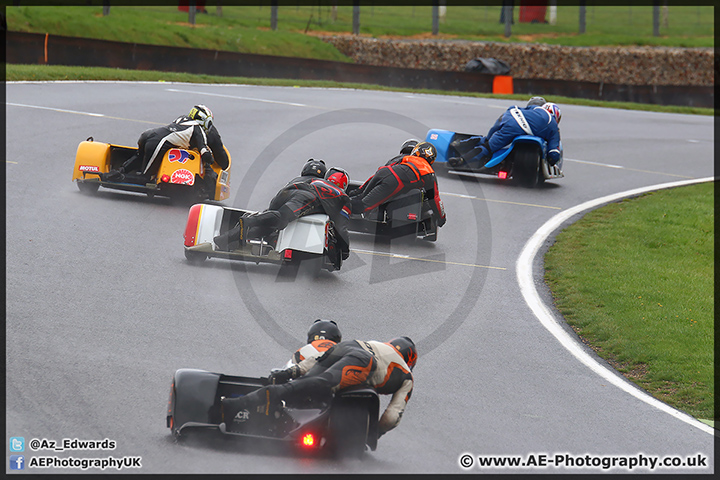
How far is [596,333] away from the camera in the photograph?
9.42m

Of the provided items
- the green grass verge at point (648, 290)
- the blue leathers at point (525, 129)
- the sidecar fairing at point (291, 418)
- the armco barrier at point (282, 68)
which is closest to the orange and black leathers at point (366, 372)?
the sidecar fairing at point (291, 418)

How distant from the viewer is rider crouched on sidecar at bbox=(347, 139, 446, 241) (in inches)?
471

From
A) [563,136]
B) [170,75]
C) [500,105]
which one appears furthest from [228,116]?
[500,105]

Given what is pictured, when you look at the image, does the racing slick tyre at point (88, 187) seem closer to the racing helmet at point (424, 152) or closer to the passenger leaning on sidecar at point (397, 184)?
the passenger leaning on sidecar at point (397, 184)

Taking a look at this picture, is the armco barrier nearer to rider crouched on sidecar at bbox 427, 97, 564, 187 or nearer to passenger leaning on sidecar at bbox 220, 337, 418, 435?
rider crouched on sidecar at bbox 427, 97, 564, 187

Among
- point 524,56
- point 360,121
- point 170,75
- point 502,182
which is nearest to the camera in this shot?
point 502,182

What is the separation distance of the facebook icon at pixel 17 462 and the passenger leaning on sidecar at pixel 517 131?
12.2 meters

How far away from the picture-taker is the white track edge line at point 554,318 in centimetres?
761

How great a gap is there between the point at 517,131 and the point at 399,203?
4941 mm

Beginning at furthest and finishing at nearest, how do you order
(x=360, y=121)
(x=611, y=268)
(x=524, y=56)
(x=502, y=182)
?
(x=524, y=56) < (x=360, y=121) < (x=502, y=182) < (x=611, y=268)

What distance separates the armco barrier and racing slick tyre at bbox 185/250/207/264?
56.3 feet

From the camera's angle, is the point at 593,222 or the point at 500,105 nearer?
the point at 593,222

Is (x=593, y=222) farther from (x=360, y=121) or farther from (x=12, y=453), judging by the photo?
(x=12, y=453)

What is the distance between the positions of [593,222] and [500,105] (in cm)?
1386
